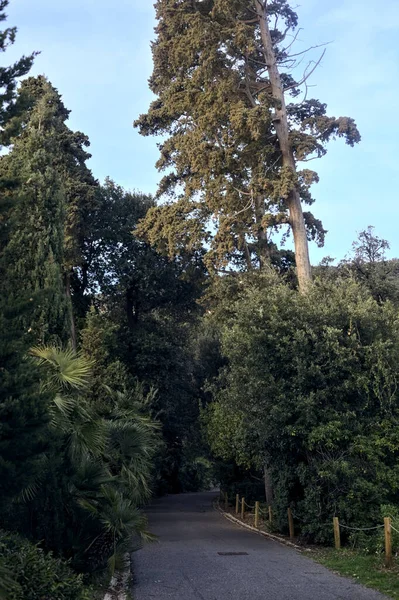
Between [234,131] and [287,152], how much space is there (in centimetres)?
241

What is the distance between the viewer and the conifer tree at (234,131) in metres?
21.8

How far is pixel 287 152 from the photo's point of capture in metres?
22.9

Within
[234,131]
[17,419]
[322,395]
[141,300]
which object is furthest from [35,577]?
[141,300]

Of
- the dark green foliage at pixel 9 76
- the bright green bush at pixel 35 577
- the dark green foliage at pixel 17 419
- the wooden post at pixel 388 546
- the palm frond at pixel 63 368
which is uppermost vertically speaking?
the dark green foliage at pixel 9 76

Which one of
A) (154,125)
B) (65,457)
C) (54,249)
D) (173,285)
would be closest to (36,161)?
(54,249)

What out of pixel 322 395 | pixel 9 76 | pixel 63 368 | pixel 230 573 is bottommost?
pixel 230 573

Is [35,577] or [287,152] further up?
[287,152]

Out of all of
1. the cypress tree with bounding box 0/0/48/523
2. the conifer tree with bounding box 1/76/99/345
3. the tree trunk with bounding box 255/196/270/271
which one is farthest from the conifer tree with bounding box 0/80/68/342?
the cypress tree with bounding box 0/0/48/523

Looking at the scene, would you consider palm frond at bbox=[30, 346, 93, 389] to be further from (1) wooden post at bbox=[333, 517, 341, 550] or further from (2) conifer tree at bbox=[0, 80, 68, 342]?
(2) conifer tree at bbox=[0, 80, 68, 342]

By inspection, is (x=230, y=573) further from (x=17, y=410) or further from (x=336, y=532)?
(x=17, y=410)

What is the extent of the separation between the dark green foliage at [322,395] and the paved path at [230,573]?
1.97 m

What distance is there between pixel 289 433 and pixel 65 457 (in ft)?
22.7

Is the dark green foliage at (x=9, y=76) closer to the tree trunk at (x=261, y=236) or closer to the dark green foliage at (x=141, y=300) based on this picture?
the tree trunk at (x=261, y=236)

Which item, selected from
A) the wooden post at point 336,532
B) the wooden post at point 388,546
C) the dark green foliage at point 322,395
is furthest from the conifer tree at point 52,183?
the wooden post at point 388,546
